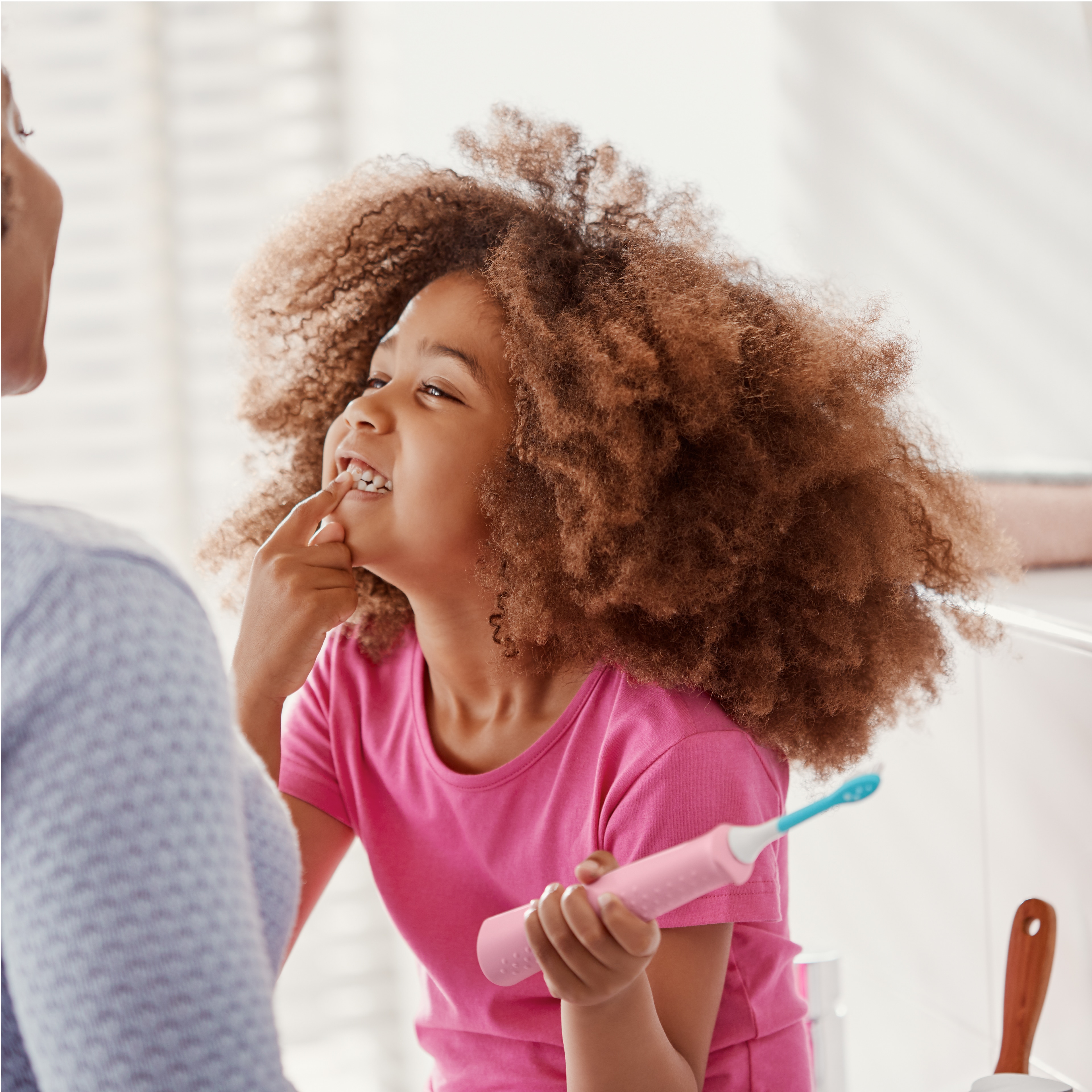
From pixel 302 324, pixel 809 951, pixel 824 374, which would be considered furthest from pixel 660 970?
pixel 302 324

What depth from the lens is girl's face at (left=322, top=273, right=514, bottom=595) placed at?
0.83 m

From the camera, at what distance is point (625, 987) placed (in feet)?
1.97

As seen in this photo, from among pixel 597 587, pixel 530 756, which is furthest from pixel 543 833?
pixel 597 587

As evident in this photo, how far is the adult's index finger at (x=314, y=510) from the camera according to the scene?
86cm

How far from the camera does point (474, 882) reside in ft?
2.81

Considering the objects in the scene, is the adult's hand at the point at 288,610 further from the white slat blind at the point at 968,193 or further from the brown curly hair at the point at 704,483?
the white slat blind at the point at 968,193

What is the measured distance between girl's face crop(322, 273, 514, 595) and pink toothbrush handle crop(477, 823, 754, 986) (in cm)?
30

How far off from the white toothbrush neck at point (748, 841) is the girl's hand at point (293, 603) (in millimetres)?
449

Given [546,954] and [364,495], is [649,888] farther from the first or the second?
[364,495]

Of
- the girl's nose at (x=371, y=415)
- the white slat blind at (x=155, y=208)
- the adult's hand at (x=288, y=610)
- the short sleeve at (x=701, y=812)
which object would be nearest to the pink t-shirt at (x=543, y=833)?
the short sleeve at (x=701, y=812)

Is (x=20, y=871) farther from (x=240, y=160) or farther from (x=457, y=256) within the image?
(x=240, y=160)

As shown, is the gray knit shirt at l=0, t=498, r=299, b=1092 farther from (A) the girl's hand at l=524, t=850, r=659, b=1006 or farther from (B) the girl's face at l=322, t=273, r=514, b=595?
(B) the girl's face at l=322, t=273, r=514, b=595

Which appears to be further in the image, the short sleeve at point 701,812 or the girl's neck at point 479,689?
the girl's neck at point 479,689

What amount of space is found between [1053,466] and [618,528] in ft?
1.74
